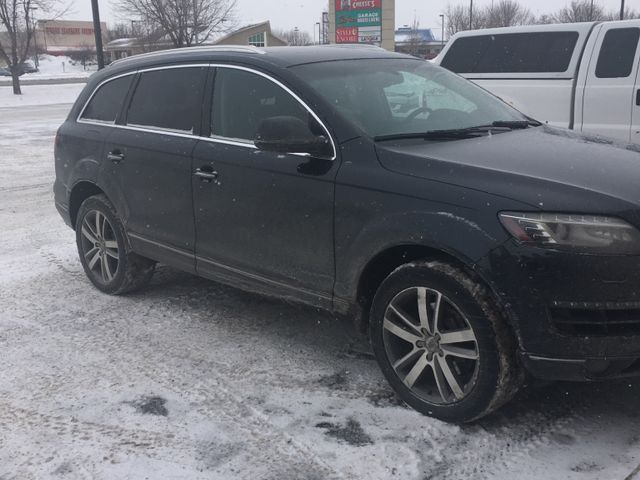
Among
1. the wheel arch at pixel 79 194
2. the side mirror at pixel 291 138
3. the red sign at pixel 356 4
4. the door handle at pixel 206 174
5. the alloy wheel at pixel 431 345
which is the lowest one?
the alloy wheel at pixel 431 345

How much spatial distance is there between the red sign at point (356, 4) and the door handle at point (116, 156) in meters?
20.1

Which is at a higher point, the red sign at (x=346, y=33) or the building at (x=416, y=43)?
the building at (x=416, y=43)

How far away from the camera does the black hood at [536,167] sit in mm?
2941

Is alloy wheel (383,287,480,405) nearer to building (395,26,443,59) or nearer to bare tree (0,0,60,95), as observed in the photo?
bare tree (0,0,60,95)

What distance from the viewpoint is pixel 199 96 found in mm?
4500

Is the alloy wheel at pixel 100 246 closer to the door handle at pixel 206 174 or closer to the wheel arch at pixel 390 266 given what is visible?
the door handle at pixel 206 174

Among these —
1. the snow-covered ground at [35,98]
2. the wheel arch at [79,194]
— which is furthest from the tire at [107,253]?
the snow-covered ground at [35,98]

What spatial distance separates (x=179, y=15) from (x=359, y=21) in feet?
32.4

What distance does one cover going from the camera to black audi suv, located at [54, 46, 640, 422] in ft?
9.56

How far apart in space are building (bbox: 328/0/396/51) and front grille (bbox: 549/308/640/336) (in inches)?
864

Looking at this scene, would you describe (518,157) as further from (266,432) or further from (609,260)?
(266,432)

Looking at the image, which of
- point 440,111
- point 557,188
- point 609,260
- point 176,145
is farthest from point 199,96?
point 609,260

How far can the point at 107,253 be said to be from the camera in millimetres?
5387

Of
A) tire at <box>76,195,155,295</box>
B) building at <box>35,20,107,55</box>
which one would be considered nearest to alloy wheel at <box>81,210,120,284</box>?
tire at <box>76,195,155,295</box>
